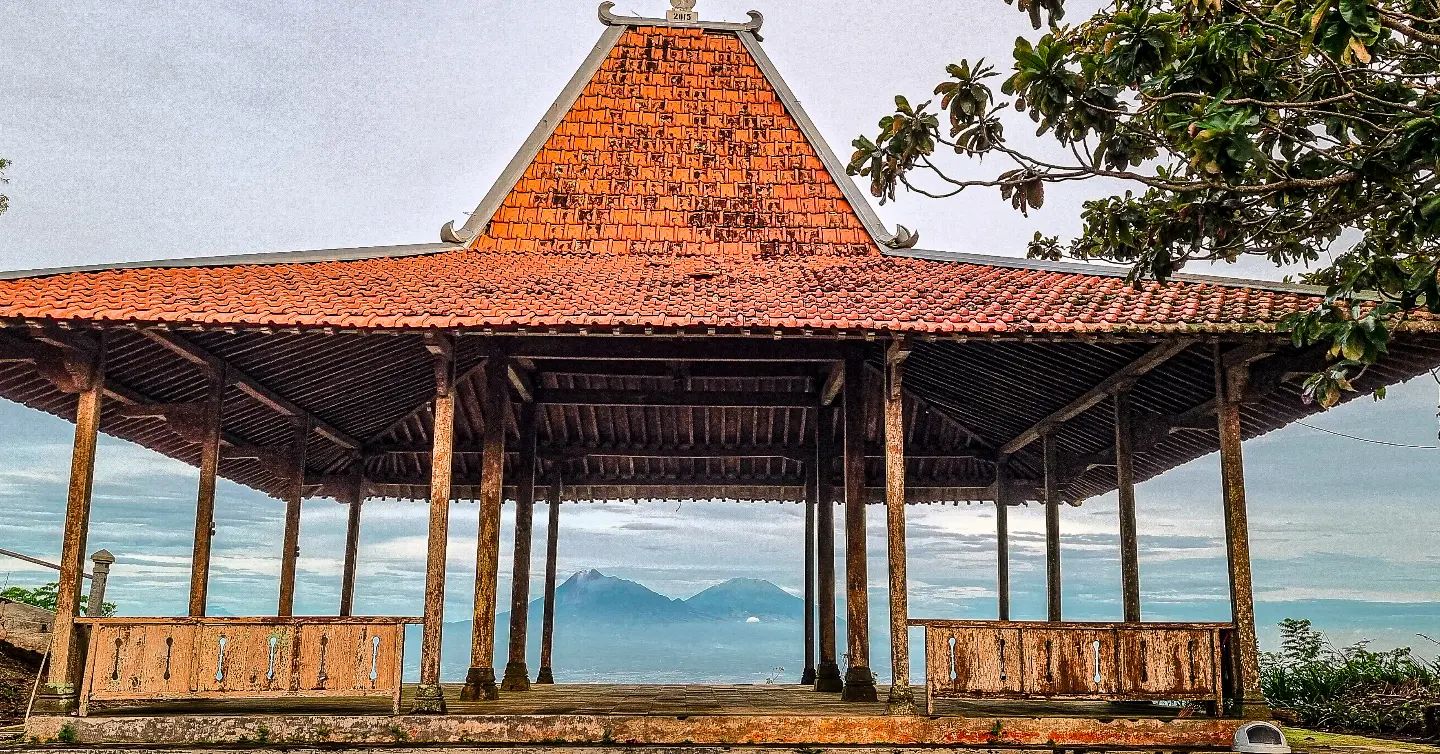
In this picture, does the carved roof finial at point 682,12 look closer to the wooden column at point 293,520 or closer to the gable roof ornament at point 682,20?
the gable roof ornament at point 682,20

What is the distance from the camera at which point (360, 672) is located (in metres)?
8.91

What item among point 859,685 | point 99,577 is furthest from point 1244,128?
point 99,577

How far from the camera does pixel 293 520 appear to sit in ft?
48.3

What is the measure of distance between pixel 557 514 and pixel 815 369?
4205 millimetres

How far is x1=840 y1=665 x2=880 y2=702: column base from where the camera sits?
1077cm

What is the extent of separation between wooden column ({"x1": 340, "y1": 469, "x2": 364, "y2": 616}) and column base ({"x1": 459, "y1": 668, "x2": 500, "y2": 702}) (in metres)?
5.09

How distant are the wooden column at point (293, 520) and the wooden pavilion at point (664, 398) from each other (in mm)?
68

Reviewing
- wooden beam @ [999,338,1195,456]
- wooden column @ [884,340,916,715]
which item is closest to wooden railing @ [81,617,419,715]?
wooden column @ [884,340,916,715]

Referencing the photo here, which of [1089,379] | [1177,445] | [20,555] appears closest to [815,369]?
[1089,379]

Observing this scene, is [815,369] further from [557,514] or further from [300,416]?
[300,416]

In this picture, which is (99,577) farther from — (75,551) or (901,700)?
(901,700)

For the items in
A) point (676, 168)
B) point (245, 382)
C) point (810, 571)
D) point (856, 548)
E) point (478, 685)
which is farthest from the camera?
point (810, 571)

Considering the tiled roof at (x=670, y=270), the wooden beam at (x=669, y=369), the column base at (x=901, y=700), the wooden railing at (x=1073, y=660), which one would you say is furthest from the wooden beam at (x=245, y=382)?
the wooden railing at (x=1073, y=660)

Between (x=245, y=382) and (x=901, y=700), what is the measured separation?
6.85 meters
